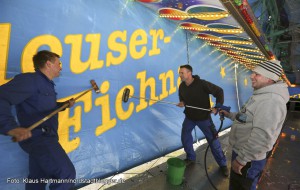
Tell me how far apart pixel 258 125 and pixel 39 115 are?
235 cm

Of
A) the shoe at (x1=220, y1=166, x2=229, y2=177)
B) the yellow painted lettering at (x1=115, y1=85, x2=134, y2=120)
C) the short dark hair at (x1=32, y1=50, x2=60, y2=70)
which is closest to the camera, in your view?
the short dark hair at (x1=32, y1=50, x2=60, y2=70)

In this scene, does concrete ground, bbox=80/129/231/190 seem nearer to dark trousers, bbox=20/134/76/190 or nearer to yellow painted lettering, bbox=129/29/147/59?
dark trousers, bbox=20/134/76/190

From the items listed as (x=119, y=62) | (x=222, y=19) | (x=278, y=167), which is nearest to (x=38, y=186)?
(x=119, y=62)

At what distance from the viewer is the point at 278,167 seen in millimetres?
4918

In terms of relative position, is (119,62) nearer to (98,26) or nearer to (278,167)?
(98,26)

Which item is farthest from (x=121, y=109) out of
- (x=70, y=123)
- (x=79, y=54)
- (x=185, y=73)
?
(x=185, y=73)

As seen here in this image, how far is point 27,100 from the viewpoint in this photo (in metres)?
2.03

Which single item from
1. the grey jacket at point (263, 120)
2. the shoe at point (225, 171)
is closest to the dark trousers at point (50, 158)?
the grey jacket at point (263, 120)

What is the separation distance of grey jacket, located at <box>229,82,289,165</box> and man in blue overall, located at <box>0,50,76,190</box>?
1.99 meters

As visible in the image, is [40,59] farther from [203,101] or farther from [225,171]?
[225,171]

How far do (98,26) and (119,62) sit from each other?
2.30ft

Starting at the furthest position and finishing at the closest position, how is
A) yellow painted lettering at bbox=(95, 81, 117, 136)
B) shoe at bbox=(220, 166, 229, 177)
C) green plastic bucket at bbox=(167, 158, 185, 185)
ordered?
shoe at bbox=(220, 166, 229, 177) < green plastic bucket at bbox=(167, 158, 185, 185) < yellow painted lettering at bbox=(95, 81, 117, 136)

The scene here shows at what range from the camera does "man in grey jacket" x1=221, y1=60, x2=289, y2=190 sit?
6.64ft

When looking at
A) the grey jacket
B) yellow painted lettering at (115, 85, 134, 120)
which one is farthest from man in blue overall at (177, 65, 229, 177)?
the grey jacket
